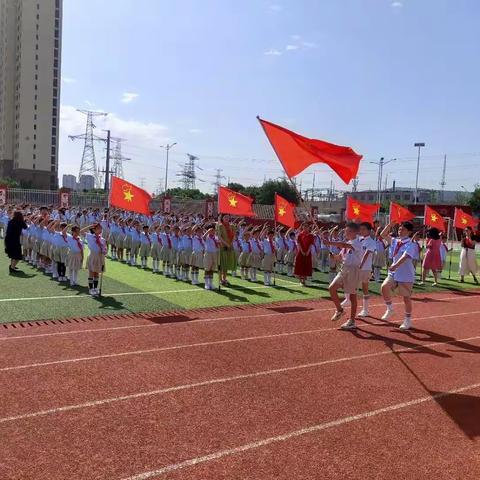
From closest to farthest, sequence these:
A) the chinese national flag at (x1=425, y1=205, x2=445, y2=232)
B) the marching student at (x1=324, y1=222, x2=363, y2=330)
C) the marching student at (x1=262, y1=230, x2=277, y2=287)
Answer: the marching student at (x1=324, y1=222, x2=363, y2=330), the marching student at (x1=262, y1=230, x2=277, y2=287), the chinese national flag at (x1=425, y1=205, x2=445, y2=232)

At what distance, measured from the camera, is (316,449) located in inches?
186

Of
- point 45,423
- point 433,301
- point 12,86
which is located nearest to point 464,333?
point 433,301

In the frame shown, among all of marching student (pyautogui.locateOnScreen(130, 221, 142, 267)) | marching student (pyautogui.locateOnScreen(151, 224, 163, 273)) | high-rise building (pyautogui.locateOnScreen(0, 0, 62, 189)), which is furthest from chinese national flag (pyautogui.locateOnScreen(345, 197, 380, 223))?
high-rise building (pyautogui.locateOnScreen(0, 0, 62, 189))

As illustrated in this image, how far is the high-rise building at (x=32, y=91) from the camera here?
97.9 meters

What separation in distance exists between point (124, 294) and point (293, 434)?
8.20 meters

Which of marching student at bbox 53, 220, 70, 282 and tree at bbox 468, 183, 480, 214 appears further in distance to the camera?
tree at bbox 468, 183, 480, 214

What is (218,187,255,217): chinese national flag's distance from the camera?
48.3 ft

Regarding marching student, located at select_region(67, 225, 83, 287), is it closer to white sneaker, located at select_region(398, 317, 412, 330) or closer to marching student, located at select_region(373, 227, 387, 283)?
white sneaker, located at select_region(398, 317, 412, 330)

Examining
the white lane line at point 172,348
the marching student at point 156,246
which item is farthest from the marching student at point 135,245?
the white lane line at point 172,348

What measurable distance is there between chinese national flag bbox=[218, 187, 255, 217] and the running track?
5.65 meters

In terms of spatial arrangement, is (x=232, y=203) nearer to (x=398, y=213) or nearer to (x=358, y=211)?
(x=358, y=211)

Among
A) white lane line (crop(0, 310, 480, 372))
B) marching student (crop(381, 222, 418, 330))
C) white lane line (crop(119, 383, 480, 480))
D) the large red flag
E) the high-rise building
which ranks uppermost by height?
the high-rise building

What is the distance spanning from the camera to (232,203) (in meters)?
15.0

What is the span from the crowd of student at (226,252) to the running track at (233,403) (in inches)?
59.4
